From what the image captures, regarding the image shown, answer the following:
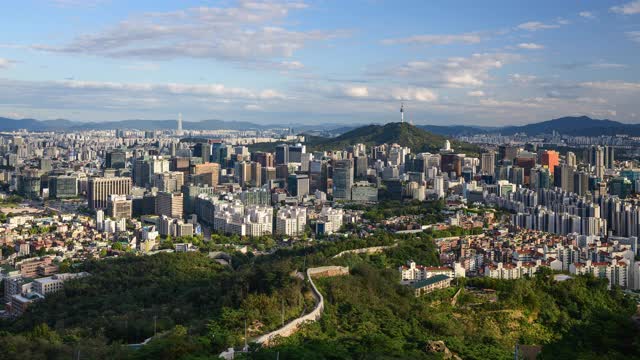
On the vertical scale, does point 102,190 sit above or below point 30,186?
above

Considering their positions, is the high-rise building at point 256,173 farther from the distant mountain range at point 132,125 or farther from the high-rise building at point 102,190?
the distant mountain range at point 132,125

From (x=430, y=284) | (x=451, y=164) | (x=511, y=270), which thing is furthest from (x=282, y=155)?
(x=430, y=284)

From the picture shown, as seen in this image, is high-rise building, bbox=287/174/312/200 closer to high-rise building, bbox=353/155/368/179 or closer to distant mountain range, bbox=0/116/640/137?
high-rise building, bbox=353/155/368/179

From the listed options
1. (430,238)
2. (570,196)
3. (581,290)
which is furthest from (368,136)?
(581,290)

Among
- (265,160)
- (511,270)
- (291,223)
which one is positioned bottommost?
(291,223)

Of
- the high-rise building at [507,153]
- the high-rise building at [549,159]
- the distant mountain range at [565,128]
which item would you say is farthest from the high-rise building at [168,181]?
the distant mountain range at [565,128]

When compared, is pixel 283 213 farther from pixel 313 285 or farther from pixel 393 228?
pixel 313 285

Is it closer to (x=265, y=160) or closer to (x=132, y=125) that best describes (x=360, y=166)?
(x=265, y=160)

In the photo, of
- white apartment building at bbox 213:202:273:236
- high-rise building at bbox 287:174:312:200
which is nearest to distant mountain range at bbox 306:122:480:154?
high-rise building at bbox 287:174:312:200
